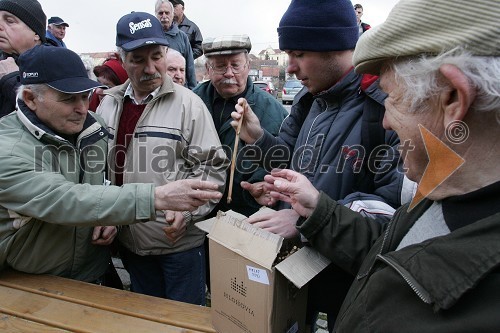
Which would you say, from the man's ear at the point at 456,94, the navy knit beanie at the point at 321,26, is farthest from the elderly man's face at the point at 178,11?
the man's ear at the point at 456,94

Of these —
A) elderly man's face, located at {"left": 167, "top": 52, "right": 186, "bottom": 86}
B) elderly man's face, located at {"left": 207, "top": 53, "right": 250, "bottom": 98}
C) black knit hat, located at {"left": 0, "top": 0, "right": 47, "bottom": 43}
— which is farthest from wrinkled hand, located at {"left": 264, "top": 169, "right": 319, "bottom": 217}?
elderly man's face, located at {"left": 167, "top": 52, "right": 186, "bottom": 86}

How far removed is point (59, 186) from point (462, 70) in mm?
1659

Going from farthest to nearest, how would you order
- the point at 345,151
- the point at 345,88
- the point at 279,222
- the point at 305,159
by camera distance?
the point at 305,159, the point at 345,88, the point at 345,151, the point at 279,222

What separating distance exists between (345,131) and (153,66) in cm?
140

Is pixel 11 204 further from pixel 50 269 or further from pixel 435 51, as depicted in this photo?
pixel 435 51

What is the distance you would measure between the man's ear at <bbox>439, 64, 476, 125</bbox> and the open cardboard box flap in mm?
690

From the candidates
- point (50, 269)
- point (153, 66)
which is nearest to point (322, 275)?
point (50, 269)

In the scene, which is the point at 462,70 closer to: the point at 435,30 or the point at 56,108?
the point at 435,30

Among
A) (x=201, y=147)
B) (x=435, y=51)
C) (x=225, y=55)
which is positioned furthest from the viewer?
(x=225, y=55)

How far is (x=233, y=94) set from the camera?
279 cm

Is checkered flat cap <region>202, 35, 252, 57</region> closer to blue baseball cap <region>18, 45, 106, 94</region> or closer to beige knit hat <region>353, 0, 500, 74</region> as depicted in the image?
blue baseball cap <region>18, 45, 106, 94</region>

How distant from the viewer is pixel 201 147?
232cm

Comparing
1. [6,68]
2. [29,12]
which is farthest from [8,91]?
[29,12]

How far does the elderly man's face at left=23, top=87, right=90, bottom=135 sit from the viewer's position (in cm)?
186
